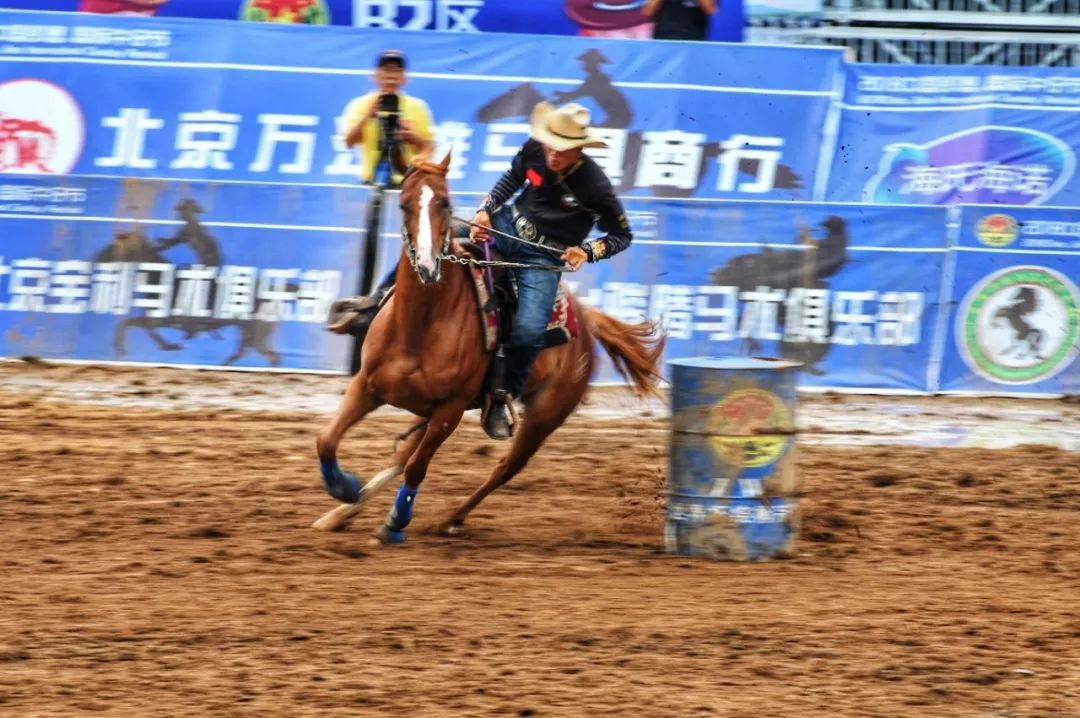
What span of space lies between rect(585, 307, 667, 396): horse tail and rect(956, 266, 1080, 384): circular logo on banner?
16.8 ft

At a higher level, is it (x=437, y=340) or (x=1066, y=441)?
(x=437, y=340)

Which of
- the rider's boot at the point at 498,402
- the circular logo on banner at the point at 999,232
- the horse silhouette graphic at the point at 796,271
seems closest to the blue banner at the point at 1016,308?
the circular logo on banner at the point at 999,232

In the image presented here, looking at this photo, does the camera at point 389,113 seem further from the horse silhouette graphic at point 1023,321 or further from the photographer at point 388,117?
the horse silhouette graphic at point 1023,321

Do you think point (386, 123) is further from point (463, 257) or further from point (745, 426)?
point (745, 426)

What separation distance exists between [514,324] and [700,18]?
835 centimetres

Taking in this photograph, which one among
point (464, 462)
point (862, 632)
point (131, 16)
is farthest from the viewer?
point (131, 16)

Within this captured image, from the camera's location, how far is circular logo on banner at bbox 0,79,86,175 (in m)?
15.5

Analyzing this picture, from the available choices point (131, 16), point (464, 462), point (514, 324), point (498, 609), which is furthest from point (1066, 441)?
point (131, 16)

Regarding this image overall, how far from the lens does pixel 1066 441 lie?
1247 cm

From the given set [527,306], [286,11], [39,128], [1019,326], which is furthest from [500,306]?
[286,11]

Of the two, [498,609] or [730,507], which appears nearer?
[498,609]

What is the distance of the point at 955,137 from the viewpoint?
16.3 m

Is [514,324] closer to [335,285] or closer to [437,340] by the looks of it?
[437,340]

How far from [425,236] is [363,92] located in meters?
8.46
